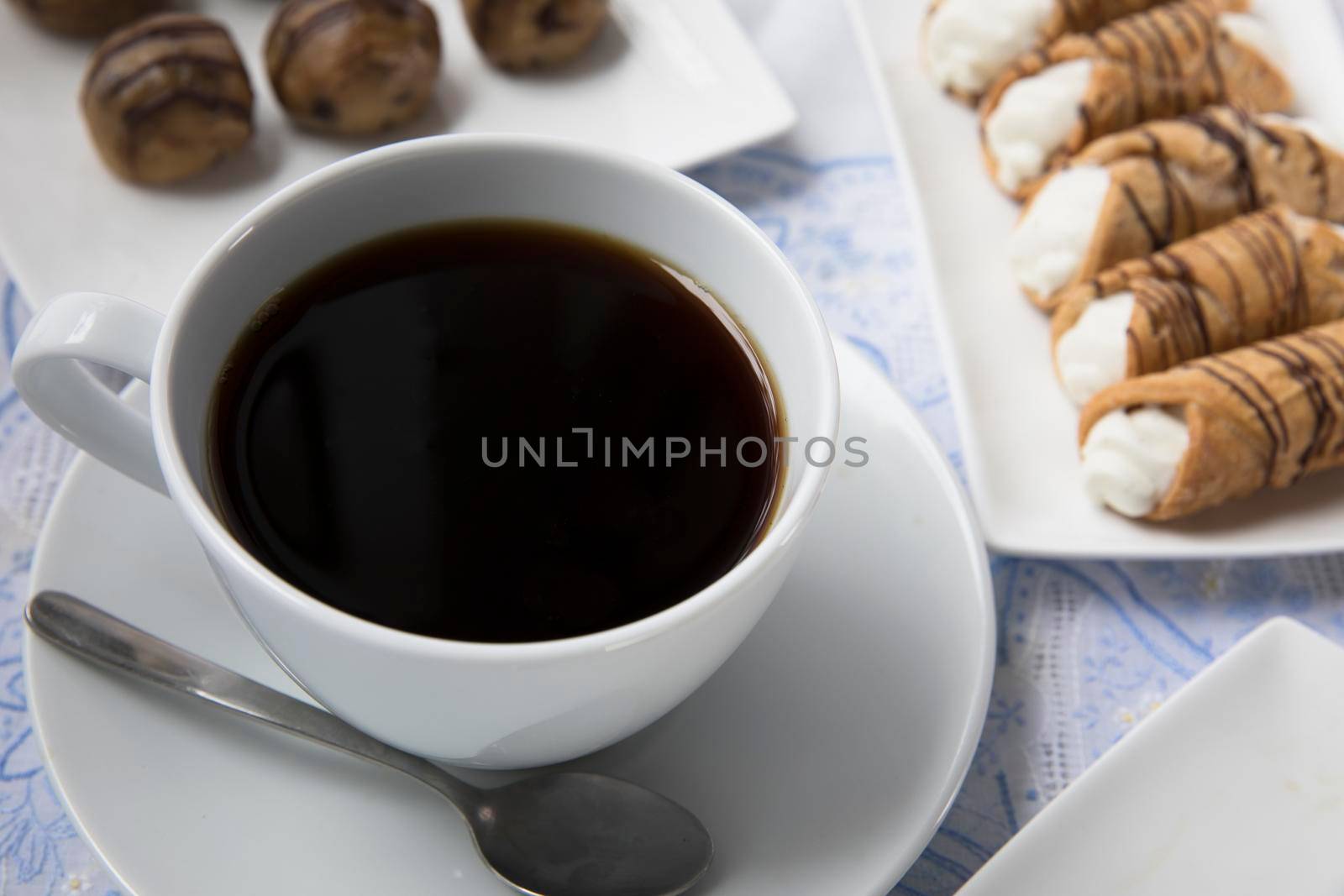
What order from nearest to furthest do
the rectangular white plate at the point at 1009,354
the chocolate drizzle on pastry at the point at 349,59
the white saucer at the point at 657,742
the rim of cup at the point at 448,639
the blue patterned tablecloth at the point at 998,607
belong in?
1. the rim of cup at the point at 448,639
2. the white saucer at the point at 657,742
3. the blue patterned tablecloth at the point at 998,607
4. the rectangular white plate at the point at 1009,354
5. the chocolate drizzle on pastry at the point at 349,59

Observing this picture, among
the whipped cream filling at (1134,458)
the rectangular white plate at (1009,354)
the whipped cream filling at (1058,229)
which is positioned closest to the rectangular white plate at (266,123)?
the rectangular white plate at (1009,354)

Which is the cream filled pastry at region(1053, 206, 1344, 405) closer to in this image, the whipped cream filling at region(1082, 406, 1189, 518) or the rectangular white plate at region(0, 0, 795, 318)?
the whipped cream filling at region(1082, 406, 1189, 518)

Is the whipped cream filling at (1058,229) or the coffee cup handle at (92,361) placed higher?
the coffee cup handle at (92,361)

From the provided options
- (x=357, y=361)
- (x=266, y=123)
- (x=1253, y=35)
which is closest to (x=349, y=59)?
(x=266, y=123)

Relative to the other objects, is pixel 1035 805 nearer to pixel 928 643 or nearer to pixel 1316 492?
pixel 928 643

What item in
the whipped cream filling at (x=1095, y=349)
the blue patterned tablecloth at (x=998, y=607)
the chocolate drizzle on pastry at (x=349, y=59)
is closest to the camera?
the blue patterned tablecloth at (x=998, y=607)

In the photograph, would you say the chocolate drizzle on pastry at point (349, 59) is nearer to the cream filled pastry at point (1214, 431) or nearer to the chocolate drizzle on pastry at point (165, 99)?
the chocolate drizzle on pastry at point (165, 99)

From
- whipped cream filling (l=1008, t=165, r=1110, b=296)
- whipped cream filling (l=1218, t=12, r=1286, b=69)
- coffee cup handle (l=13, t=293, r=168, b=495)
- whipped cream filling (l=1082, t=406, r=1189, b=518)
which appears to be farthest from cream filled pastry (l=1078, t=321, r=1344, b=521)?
coffee cup handle (l=13, t=293, r=168, b=495)
